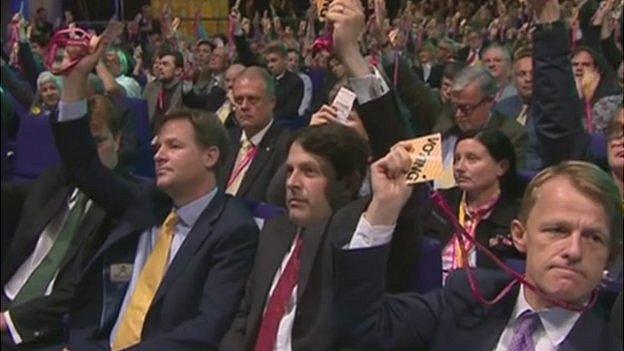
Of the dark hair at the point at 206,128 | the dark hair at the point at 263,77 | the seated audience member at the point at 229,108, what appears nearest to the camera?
the dark hair at the point at 206,128

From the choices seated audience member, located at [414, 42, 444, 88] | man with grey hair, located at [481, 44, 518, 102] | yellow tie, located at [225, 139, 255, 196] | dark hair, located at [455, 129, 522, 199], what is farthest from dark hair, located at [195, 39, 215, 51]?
dark hair, located at [455, 129, 522, 199]

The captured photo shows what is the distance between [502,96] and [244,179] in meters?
2.06

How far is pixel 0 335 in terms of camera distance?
2.90m

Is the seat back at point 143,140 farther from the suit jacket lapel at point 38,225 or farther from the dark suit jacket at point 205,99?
the suit jacket lapel at point 38,225

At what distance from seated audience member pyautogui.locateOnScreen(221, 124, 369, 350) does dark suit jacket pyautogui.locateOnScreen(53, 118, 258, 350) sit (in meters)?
0.06

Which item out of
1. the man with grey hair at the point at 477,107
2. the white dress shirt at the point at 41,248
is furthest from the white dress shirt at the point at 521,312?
the man with grey hair at the point at 477,107

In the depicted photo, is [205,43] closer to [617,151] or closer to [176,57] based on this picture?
[176,57]

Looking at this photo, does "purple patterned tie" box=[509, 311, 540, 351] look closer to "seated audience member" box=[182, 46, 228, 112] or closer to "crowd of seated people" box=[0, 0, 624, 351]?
"crowd of seated people" box=[0, 0, 624, 351]

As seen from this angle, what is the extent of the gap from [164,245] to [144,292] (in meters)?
0.14

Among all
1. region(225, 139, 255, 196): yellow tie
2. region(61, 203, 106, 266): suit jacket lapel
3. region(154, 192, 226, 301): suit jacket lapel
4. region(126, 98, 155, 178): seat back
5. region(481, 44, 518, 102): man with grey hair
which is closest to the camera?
region(154, 192, 226, 301): suit jacket lapel

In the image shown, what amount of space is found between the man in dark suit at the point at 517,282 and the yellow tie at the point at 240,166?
90.4 inches

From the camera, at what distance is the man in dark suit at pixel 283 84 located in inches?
272

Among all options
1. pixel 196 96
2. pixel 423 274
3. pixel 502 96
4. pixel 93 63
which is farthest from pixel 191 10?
pixel 423 274

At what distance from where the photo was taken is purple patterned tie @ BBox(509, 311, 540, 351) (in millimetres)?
1792
